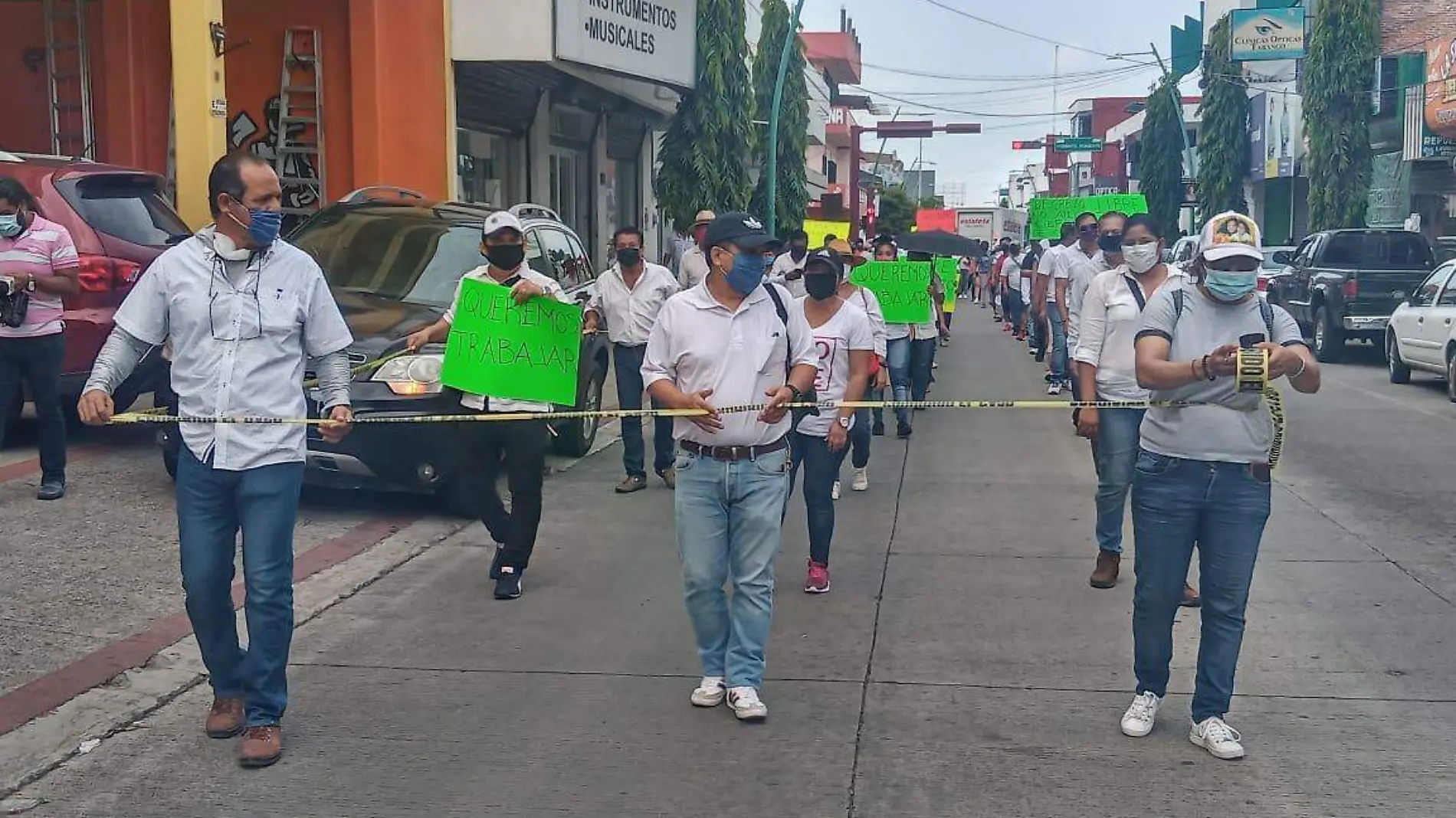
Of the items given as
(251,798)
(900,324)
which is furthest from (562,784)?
(900,324)

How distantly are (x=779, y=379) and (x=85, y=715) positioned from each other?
112 inches

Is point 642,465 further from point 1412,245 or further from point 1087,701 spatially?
point 1412,245

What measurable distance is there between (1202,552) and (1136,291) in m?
2.39

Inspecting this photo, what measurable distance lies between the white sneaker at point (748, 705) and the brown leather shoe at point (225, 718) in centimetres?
175

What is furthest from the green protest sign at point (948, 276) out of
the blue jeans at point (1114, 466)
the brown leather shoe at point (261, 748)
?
the brown leather shoe at point (261, 748)

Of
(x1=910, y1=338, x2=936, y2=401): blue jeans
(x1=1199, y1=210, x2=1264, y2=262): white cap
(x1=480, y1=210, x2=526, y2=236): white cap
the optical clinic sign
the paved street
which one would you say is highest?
the optical clinic sign

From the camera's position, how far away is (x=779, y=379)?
557 cm

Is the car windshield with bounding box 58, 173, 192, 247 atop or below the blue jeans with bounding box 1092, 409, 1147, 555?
atop

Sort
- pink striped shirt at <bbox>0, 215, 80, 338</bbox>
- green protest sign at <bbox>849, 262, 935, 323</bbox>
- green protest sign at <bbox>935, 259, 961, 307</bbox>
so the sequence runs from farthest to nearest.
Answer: green protest sign at <bbox>935, 259, 961, 307</bbox>, green protest sign at <bbox>849, 262, 935, 323</bbox>, pink striped shirt at <bbox>0, 215, 80, 338</bbox>

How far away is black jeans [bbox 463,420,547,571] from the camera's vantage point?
742 cm

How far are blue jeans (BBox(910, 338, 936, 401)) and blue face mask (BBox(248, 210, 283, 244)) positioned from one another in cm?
910

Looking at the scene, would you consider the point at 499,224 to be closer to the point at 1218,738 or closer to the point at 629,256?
the point at 629,256

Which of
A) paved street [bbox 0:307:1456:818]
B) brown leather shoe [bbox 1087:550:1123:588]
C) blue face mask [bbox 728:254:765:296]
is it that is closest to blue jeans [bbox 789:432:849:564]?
paved street [bbox 0:307:1456:818]

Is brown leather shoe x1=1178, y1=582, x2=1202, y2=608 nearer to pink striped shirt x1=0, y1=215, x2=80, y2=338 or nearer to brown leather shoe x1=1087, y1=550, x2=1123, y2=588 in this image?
brown leather shoe x1=1087, y1=550, x2=1123, y2=588
